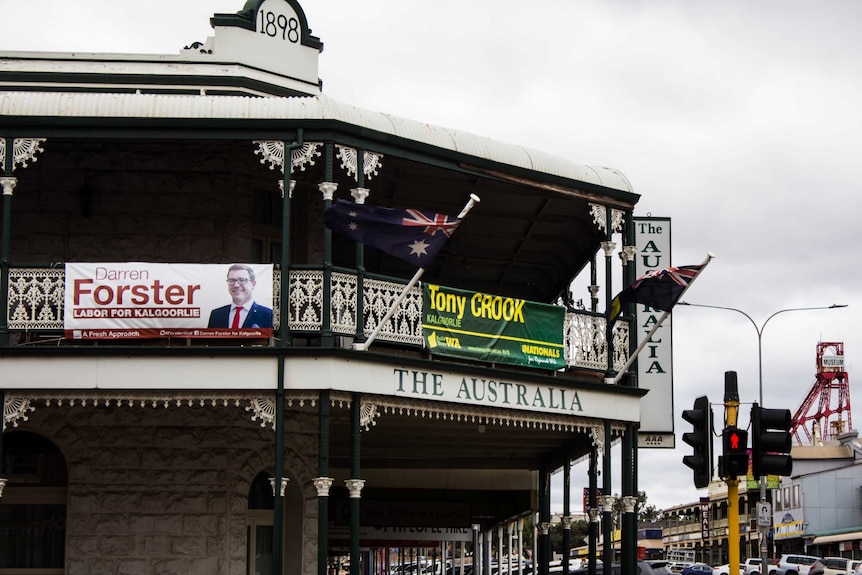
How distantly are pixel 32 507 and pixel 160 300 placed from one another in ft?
15.1

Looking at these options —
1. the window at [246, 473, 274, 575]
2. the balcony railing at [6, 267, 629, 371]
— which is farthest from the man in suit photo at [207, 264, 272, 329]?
the window at [246, 473, 274, 575]

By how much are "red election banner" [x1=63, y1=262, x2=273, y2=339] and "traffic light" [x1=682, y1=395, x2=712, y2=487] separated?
5.81 metres

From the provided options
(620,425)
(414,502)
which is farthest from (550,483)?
(620,425)

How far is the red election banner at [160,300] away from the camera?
1789 centimetres

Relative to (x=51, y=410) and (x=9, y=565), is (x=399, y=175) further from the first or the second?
(x=9, y=565)

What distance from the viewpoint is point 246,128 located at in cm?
1828

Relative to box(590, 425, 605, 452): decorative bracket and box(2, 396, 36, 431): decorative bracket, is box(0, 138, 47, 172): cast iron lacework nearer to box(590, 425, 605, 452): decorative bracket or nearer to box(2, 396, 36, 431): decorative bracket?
box(2, 396, 36, 431): decorative bracket

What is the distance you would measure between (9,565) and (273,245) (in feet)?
21.0

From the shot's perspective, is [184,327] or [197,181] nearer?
[184,327]

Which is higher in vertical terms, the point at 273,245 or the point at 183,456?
the point at 273,245

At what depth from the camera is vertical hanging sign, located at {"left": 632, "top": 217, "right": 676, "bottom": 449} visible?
2586 centimetres

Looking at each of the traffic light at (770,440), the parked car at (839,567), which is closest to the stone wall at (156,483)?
the traffic light at (770,440)

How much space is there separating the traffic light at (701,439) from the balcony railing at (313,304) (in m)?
4.59

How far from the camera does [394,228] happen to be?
17797 millimetres
